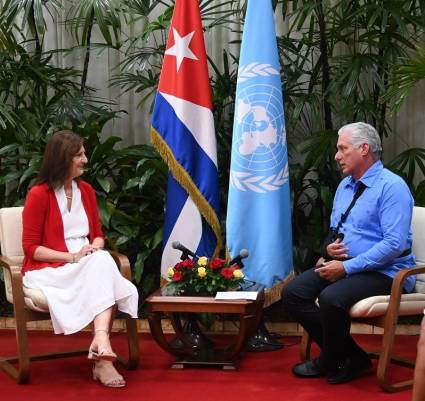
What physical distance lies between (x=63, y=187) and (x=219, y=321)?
57.0 inches

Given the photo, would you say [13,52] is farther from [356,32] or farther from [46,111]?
[356,32]

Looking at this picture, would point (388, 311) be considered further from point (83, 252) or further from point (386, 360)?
point (83, 252)

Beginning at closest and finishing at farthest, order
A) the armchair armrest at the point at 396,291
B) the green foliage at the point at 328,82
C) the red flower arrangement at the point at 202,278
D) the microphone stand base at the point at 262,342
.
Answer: the armchair armrest at the point at 396,291, the red flower arrangement at the point at 202,278, the microphone stand base at the point at 262,342, the green foliage at the point at 328,82

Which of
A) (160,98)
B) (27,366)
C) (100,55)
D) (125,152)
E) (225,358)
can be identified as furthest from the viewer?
(100,55)

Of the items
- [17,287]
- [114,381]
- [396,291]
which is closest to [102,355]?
[114,381]

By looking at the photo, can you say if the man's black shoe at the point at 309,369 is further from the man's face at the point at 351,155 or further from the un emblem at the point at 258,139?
the un emblem at the point at 258,139

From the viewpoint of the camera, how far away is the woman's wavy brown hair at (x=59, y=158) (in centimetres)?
455

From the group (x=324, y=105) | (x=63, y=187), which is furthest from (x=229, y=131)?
(x=63, y=187)

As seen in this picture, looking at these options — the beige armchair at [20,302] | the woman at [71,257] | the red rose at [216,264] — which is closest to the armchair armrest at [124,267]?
the beige armchair at [20,302]

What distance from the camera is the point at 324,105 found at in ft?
19.2

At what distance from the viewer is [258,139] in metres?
5.05

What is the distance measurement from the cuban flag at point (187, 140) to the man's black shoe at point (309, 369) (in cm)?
112

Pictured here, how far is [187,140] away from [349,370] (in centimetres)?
178

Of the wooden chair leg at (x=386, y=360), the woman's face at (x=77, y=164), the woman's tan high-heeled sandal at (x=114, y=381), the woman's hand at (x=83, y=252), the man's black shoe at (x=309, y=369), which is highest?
the woman's face at (x=77, y=164)
